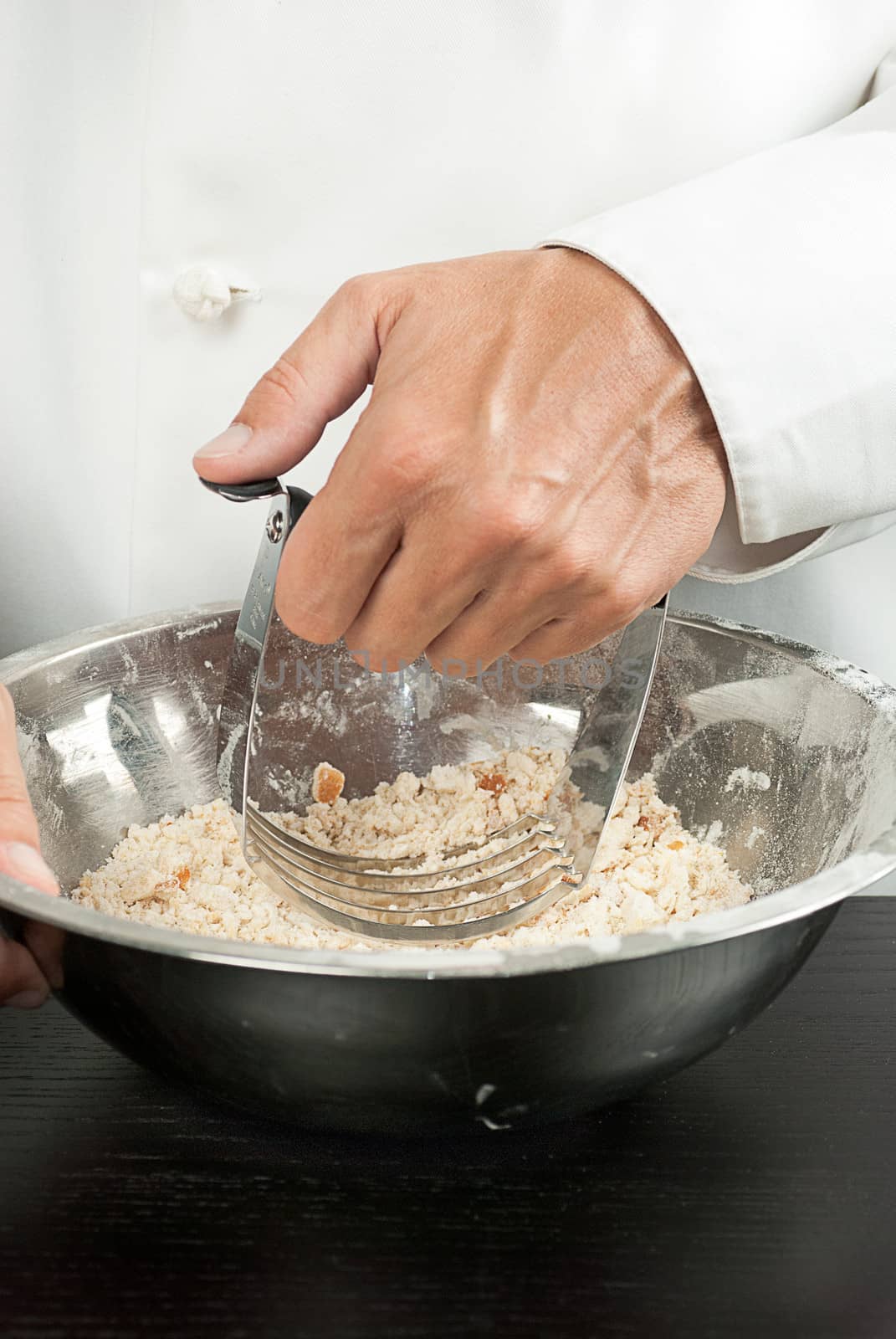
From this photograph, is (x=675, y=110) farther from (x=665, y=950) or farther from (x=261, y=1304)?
(x=261, y=1304)

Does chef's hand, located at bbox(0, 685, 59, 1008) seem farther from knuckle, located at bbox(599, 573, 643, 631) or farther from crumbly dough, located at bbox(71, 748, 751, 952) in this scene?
knuckle, located at bbox(599, 573, 643, 631)

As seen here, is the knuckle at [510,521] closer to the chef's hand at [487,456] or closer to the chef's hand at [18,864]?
the chef's hand at [487,456]

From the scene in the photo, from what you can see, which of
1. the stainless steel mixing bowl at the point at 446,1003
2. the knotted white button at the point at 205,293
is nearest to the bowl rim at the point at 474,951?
the stainless steel mixing bowl at the point at 446,1003

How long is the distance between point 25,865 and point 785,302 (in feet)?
1.34

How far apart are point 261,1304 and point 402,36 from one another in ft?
2.23

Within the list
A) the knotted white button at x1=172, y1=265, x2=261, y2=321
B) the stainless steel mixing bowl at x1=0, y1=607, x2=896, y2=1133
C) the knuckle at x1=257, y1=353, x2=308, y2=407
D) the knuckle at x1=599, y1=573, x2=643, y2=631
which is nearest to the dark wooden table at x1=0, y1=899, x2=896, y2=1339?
the stainless steel mixing bowl at x1=0, y1=607, x2=896, y2=1133

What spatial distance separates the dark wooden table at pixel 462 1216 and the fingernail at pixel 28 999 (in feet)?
0.14

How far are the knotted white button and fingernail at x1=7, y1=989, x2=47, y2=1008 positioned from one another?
1.44 feet

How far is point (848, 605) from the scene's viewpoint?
0.82m

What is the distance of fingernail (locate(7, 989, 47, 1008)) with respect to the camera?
0.48 m

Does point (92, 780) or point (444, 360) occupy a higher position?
point (444, 360)

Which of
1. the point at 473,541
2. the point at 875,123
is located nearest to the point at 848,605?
the point at 875,123

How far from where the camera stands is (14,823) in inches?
18.9

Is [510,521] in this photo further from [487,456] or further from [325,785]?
[325,785]
